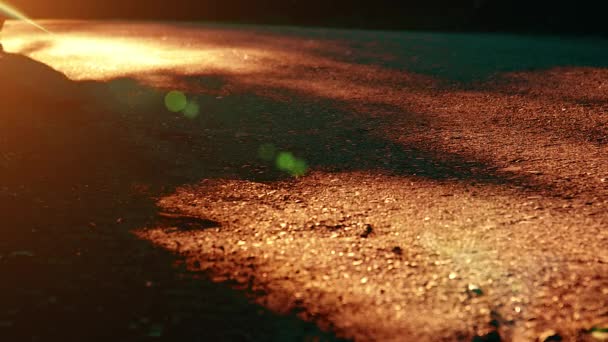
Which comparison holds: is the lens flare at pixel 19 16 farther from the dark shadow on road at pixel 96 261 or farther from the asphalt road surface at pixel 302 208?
the dark shadow on road at pixel 96 261

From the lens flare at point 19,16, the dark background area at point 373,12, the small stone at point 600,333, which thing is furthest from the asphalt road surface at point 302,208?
the dark background area at point 373,12

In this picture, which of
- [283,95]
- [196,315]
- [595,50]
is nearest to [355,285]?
[196,315]

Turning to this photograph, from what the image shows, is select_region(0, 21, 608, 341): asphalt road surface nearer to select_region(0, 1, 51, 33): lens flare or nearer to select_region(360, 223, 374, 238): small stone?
select_region(360, 223, 374, 238): small stone

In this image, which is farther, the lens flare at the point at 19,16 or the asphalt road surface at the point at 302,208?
the lens flare at the point at 19,16

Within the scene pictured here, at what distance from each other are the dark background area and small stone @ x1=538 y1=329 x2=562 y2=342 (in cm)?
1064

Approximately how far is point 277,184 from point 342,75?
11.3ft

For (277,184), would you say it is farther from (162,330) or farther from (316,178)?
(162,330)

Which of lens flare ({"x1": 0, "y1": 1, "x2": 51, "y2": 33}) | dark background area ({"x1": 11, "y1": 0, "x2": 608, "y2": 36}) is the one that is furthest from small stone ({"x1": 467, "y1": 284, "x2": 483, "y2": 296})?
lens flare ({"x1": 0, "y1": 1, "x2": 51, "y2": 33})

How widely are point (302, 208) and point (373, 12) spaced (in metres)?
12.5

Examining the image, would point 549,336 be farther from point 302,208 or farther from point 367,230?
point 302,208

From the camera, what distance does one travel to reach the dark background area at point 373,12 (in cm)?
1271

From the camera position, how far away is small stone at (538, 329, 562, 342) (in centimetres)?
190

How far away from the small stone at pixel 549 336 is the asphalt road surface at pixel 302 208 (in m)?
0.02

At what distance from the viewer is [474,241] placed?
8.29 feet
